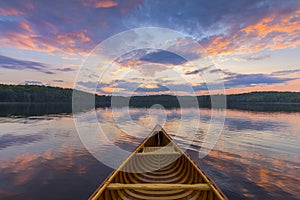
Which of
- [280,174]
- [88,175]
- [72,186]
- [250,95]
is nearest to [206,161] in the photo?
[280,174]

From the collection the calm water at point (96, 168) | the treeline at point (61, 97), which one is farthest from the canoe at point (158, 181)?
the treeline at point (61, 97)

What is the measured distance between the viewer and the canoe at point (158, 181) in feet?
16.5

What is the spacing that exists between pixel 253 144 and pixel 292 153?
309 centimetres

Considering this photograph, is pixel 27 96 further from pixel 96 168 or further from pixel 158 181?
pixel 158 181

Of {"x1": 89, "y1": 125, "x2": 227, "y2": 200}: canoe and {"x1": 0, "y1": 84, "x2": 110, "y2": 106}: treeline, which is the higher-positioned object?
{"x1": 0, "y1": 84, "x2": 110, "y2": 106}: treeline

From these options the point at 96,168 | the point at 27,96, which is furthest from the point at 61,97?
the point at 96,168

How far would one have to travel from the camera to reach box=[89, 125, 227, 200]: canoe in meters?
5.04

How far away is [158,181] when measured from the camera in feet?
23.5

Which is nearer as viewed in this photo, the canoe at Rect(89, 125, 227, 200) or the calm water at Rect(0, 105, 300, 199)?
the canoe at Rect(89, 125, 227, 200)

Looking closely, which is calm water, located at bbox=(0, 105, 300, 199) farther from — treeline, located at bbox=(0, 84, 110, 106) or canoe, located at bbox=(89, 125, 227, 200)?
treeline, located at bbox=(0, 84, 110, 106)

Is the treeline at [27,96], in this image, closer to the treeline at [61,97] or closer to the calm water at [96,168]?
the treeline at [61,97]

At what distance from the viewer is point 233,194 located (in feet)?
26.0

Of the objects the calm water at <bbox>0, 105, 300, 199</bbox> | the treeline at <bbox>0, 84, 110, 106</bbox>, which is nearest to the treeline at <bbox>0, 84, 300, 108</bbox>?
the treeline at <bbox>0, 84, 110, 106</bbox>

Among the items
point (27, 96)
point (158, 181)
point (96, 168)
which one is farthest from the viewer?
point (27, 96)
